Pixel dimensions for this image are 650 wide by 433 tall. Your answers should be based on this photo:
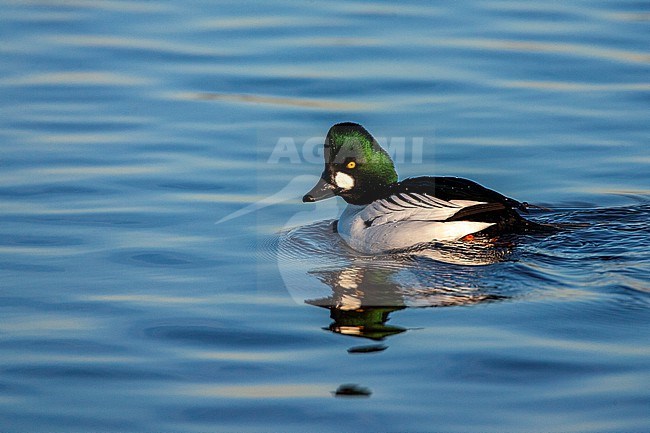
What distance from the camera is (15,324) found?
280 inches

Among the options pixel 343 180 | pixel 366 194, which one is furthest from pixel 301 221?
pixel 366 194

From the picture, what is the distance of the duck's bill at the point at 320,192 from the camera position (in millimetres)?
9469

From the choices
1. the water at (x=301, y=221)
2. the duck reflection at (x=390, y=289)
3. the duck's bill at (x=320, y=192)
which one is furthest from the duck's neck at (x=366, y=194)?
the duck reflection at (x=390, y=289)

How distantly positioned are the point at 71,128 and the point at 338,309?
490cm

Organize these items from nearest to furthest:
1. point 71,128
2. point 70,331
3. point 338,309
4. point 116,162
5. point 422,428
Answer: point 422,428 < point 70,331 < point 338,309 < point 116,162 < point 71,128

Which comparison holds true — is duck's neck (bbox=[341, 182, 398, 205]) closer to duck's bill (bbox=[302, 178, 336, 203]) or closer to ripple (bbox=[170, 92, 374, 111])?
duck's bill (bbox=[302, 178, 336, 203])

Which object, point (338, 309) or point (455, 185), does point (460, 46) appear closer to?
point (455, 185)

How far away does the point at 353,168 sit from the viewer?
951cm

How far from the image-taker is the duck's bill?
947cm

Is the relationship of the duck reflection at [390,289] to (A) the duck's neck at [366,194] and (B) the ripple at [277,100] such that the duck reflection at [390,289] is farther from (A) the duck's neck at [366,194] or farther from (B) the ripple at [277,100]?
(B) the ripple at [277,100]

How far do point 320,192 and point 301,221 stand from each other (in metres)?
0.31

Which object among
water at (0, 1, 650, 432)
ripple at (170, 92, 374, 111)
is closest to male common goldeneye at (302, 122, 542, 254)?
water at (0, 1, 650, 432)

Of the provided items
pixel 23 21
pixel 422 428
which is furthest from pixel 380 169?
pixel 23 21

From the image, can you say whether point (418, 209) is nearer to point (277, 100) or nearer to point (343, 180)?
point (343, 180)
